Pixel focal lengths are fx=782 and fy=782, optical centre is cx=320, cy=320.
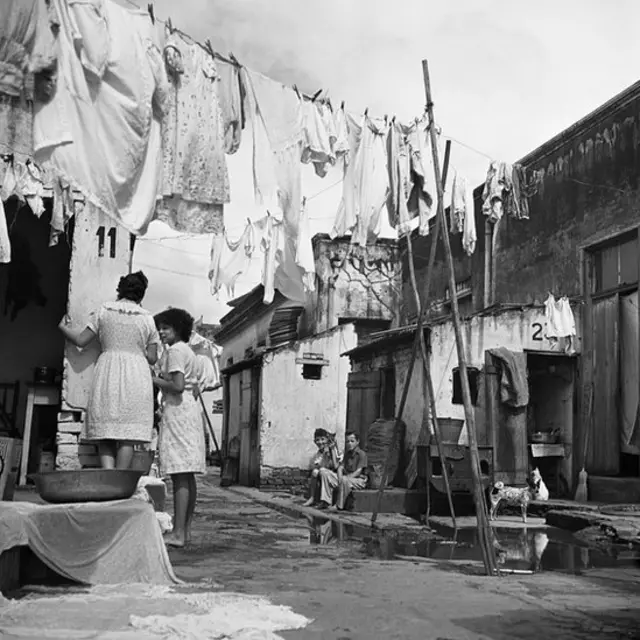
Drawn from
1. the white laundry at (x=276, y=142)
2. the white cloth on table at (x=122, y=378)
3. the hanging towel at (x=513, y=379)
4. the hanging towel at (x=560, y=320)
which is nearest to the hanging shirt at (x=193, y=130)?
the white laundry at (x=276, y=142)

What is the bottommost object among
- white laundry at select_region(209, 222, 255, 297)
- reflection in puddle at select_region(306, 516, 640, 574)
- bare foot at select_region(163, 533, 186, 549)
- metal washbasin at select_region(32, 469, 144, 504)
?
reflection in puddle at select_region(306, 516, 640, 574)

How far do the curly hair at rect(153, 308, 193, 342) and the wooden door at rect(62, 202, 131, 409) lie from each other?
2.91 metres

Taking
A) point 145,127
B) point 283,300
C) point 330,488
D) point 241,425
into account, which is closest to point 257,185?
point 145,127

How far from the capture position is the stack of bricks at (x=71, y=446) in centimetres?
847

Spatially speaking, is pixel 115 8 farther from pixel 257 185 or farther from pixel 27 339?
pixel 27 339

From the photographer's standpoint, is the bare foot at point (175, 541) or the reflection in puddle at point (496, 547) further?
the reflection in puddle at point (496, 547)

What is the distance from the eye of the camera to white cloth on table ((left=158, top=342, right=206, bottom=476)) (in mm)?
5699

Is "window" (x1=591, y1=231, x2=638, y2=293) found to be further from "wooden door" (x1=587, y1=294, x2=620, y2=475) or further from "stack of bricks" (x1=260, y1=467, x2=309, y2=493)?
"stack of bricks" (x1=260, y1=467, x2=309, y2=493)

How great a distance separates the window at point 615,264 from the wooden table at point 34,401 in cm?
1005

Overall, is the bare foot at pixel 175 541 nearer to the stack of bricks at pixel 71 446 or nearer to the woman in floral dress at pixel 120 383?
the woman in floral dress at pixel 120 383

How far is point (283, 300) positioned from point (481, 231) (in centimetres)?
964

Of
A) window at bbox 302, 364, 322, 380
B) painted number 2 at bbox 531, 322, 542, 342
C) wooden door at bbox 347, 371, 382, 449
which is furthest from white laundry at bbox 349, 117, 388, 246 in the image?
window at bbox 302, 364, 322, 380

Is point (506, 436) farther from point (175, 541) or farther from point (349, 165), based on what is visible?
point (175, 541)

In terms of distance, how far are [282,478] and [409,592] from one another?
612 inches
